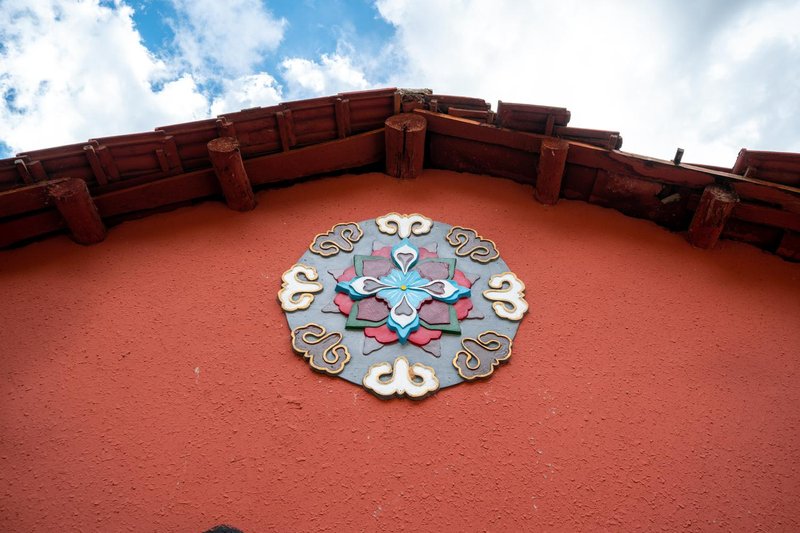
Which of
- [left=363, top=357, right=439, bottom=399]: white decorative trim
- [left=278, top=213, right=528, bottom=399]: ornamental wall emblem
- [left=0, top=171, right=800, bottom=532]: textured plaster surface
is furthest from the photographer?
[left=278, top=213, right=528, bottom=399]: ornamental wall emblem

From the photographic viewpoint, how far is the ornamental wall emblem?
4.05m

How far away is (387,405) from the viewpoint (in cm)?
384

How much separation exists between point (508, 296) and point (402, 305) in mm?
1038

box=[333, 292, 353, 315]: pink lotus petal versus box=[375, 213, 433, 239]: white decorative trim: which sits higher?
box=[375, 213, 433, 239]: white decorative trim

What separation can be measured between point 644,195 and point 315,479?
4.57 meters

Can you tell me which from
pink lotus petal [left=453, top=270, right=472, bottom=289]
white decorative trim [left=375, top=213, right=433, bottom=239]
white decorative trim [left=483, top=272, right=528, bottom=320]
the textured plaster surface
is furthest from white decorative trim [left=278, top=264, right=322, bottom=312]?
white decorative trim [left=483, top=272, right=528, bottom=320]

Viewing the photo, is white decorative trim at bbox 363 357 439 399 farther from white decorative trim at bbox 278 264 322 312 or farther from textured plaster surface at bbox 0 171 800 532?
white decorative trim at bbox 278 264 322 312

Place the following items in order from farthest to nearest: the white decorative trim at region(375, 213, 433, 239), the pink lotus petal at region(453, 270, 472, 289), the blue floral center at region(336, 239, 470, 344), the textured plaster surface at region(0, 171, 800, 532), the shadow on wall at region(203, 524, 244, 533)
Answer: the white decorative trim at region(375, 213, 433, 239) < the pink lotus petal at region(453, 270, 472, 289) < the blue floral center at region(336, 239, 470, 344) < the textured plaster surface at region(0, 171, 800, 532) < the shadow on wall at region(203, 524, 244, 533)

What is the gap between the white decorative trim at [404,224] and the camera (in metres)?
5.44

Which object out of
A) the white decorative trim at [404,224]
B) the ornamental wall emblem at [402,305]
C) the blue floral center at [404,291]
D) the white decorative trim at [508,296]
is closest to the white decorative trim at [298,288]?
the ornamental wall emblem at [402,305]

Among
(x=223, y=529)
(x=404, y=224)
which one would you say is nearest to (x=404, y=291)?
(x=404, y=224)

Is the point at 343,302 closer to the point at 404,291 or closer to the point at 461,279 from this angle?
the point at 404,291

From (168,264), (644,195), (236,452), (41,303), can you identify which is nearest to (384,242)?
(168,264)

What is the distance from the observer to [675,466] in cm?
353
